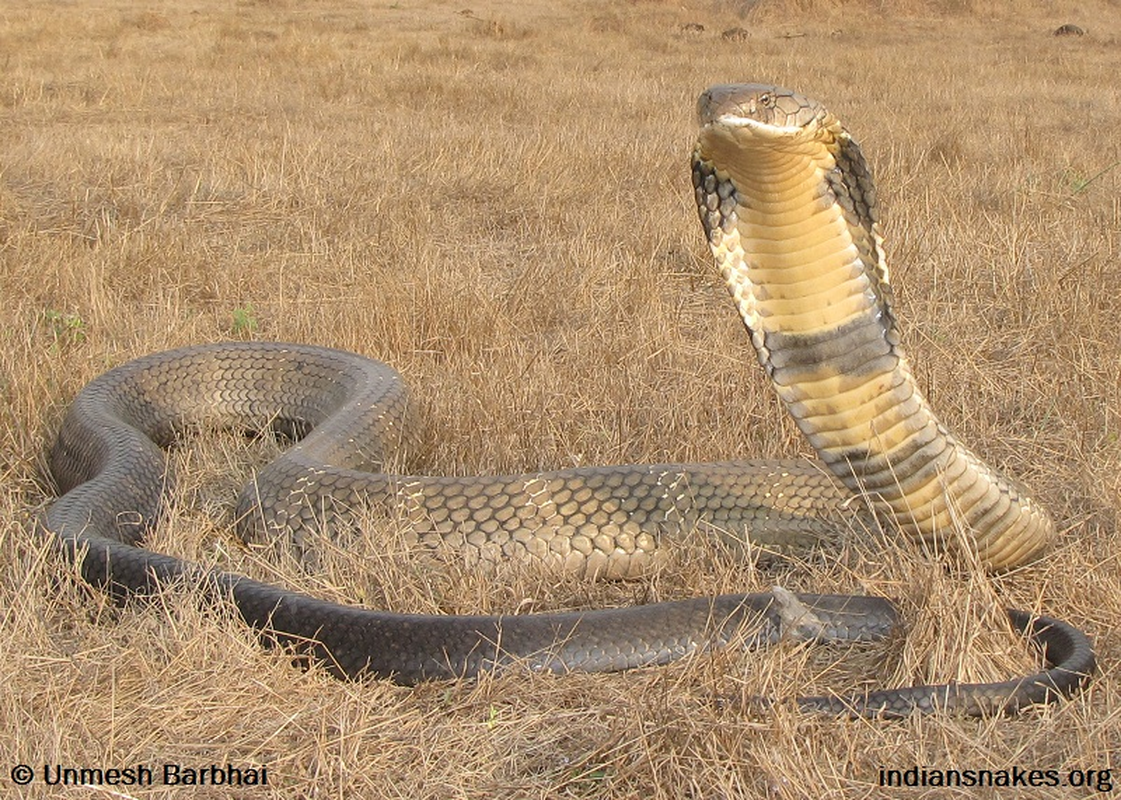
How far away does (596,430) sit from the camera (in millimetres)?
4766

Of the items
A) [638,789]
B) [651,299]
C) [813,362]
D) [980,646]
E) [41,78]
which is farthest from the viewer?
[41,78]

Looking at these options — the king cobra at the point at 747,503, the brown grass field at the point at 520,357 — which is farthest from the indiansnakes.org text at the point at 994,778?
the king cobra at the point at 747,503

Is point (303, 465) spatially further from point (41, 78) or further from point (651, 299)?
point (41, 78)

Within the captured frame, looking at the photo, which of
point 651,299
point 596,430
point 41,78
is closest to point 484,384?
point 596,430

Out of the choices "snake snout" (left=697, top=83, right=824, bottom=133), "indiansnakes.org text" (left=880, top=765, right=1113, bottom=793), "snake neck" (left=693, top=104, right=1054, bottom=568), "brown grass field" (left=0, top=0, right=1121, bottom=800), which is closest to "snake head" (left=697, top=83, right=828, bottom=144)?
"snake snout" (left=697, top=83, right=824, bottom=133)

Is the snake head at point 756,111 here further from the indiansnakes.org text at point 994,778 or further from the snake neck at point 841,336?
the indiansnakes.org text at point 994,778

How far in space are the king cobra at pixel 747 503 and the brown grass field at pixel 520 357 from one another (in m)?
0.09

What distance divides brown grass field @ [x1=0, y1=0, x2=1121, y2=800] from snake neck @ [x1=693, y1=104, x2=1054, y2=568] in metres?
0.20

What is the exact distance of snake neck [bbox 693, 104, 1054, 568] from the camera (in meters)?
3.09

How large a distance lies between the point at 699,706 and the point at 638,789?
0.23 meters

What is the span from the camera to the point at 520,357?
539 centimetres

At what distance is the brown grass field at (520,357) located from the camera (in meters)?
2.60

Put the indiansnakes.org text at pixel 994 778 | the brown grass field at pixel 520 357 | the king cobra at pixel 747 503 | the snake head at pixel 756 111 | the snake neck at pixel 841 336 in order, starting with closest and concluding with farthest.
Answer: the indiansnakes.org text at pixel 994 778 → the brown grass field at pixel 520 357 → the snake head at pixel 756 111 → the king cobra at pixel 747 503 → the snake neck at pixel 841 336

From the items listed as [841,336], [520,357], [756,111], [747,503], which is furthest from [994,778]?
[520,357]
